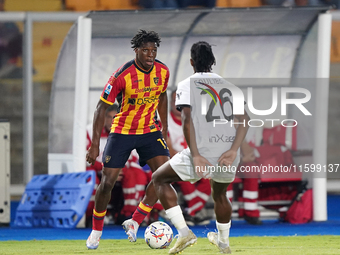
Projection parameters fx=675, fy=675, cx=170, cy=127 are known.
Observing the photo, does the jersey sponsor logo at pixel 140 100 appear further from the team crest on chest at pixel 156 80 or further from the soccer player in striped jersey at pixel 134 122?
the team crest on chest at pixel 156 80

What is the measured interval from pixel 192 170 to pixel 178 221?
15.2 inches

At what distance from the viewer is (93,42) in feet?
29.0

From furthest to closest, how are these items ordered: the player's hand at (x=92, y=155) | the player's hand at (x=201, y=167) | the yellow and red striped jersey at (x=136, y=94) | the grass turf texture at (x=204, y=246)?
the yellow and red striped jersey at (x=136, y=94)
the player's hand at (x=92, y=155)
the grass turf texture at (x=204, y=246)
the player's hand at (x=201, y=167)

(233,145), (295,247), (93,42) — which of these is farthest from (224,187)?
(93,42)

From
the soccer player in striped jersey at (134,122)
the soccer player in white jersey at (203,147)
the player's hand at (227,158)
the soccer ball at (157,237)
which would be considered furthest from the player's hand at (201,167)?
the soccer player in striped jersey at (134,122)

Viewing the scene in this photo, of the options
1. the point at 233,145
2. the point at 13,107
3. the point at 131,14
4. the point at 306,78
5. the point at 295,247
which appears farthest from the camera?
the point at 13,107

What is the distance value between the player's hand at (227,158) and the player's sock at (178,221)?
493 mm

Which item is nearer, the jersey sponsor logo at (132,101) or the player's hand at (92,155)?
the player's hand at (92,155)

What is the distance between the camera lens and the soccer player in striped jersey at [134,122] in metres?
5.68

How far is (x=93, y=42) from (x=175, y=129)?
63.1 inches

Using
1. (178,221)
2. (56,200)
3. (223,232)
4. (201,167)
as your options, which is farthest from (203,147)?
(56,200)

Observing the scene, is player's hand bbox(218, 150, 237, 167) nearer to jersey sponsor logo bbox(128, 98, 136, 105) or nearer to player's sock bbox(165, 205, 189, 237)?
player's sock bbox(165, 205, 189, 237)

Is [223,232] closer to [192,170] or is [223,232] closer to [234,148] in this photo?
[192,170]

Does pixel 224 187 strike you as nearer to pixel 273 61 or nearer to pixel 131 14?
pixel 131 14
